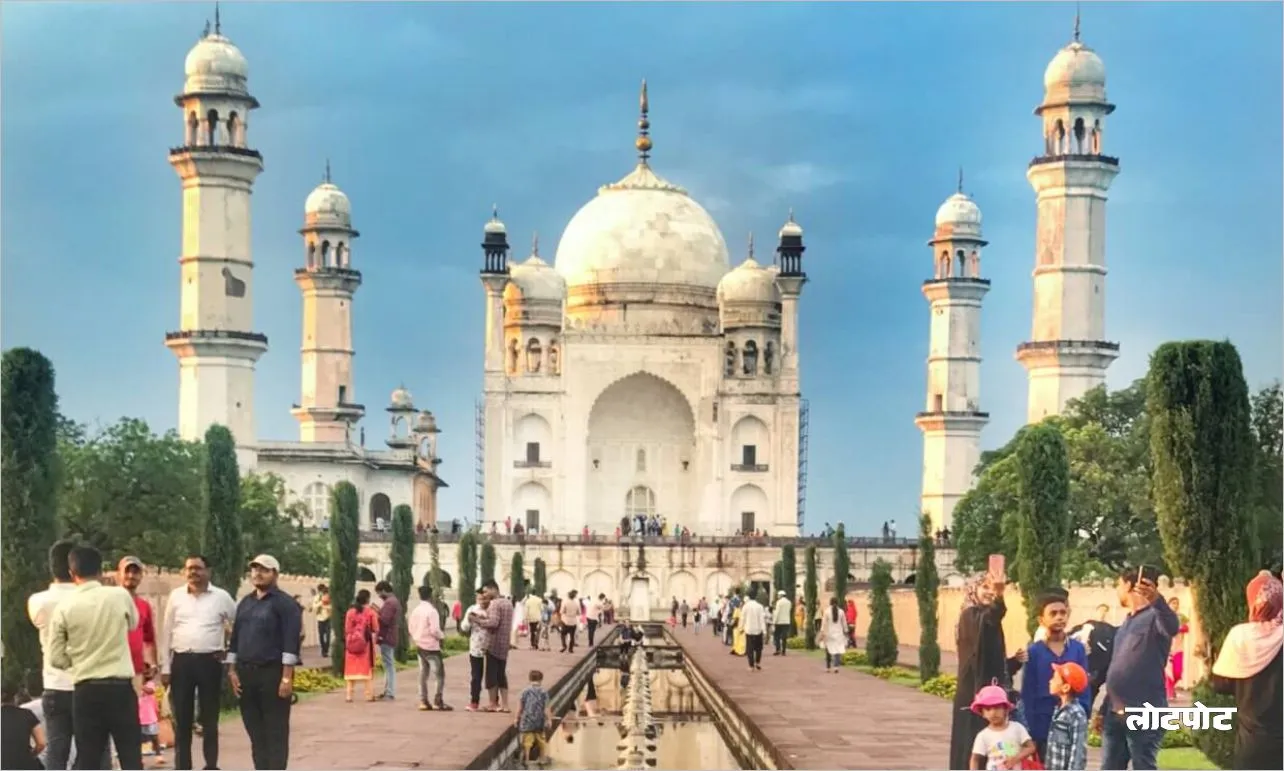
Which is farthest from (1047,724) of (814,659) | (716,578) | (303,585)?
(716,578)

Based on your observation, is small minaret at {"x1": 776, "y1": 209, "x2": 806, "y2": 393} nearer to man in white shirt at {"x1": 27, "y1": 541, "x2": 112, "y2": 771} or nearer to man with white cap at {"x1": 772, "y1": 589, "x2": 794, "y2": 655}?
man with white cap at {"x1": 772, "y1": 589, "x2": 794, "y2": 655}

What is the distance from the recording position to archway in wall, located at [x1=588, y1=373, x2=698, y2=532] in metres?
59.0

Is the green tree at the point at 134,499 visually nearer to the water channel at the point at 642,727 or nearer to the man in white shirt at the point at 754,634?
the water channel at the point at 642,727

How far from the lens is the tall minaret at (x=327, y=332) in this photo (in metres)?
57.5

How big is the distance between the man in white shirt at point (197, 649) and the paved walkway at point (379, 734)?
34.3 inches

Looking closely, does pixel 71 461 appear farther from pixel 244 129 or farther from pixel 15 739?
pixel 15 739

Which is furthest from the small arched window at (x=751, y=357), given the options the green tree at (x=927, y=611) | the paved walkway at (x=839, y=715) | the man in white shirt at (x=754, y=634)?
the green tree at (x=927, y=611)

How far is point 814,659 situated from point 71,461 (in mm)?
12281

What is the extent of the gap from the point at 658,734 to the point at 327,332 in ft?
137

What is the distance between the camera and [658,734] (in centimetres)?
1670

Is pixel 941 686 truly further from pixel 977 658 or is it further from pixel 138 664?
pixel 138 664

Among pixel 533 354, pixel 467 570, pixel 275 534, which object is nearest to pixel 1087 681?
pixel 467 570

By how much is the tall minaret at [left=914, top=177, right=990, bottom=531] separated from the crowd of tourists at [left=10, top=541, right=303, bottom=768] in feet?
138

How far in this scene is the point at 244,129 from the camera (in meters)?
45.8
